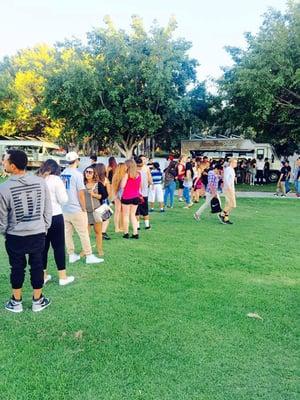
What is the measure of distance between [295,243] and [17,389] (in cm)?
680

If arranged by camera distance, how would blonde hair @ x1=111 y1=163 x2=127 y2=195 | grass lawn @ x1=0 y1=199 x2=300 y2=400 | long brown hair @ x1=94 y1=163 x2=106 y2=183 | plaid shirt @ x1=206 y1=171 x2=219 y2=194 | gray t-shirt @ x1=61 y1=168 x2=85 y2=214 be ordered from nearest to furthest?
grass lawn @ x1=0 y1=199 x2=300 y2=400
gray t-shirt @ x1=61 y1=168 x2=85 y2=214
long brown hair @ x1=94 y1=163 x2=106 y2=183
blonde hair @ x1=111 y1=163 x2=127 y2=195
plaid shirt @ x1=206 y1=171 x2=219 y2=194

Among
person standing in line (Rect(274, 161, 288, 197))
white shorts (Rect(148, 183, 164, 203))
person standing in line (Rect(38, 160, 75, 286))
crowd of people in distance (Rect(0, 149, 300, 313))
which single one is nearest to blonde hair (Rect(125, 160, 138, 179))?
crowd of people in distance (Rect(0, 149, 300, 313))

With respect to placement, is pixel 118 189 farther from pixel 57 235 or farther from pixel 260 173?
pixel 260 173

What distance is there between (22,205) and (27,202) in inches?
2.3

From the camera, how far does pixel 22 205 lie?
4.58m

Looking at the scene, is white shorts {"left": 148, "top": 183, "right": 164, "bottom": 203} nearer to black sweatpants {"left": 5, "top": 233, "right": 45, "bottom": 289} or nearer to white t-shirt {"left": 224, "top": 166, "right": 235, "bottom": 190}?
white t-shirt {"left": 224, "top": 166, "right": 235, "bottom": 190}

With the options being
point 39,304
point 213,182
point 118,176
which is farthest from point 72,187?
point 213,182

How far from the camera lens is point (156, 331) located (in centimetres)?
427

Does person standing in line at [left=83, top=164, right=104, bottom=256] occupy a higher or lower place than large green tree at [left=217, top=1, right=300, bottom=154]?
lower

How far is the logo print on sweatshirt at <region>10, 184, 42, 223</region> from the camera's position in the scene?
4551 mm

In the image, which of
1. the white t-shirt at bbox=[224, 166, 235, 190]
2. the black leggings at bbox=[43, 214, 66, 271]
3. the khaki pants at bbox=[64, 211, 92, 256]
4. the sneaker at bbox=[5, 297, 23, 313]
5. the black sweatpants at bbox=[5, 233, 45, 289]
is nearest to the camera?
the black sweatpants at bbox=[5, 233, 45, 289]

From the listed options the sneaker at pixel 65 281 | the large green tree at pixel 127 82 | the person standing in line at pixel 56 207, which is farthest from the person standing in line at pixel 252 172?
the person standing in line at pixel 56 207

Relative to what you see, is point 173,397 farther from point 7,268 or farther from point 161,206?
point 161,206

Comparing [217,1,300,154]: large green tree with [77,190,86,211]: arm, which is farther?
[217,1,300,154]: large green tree
